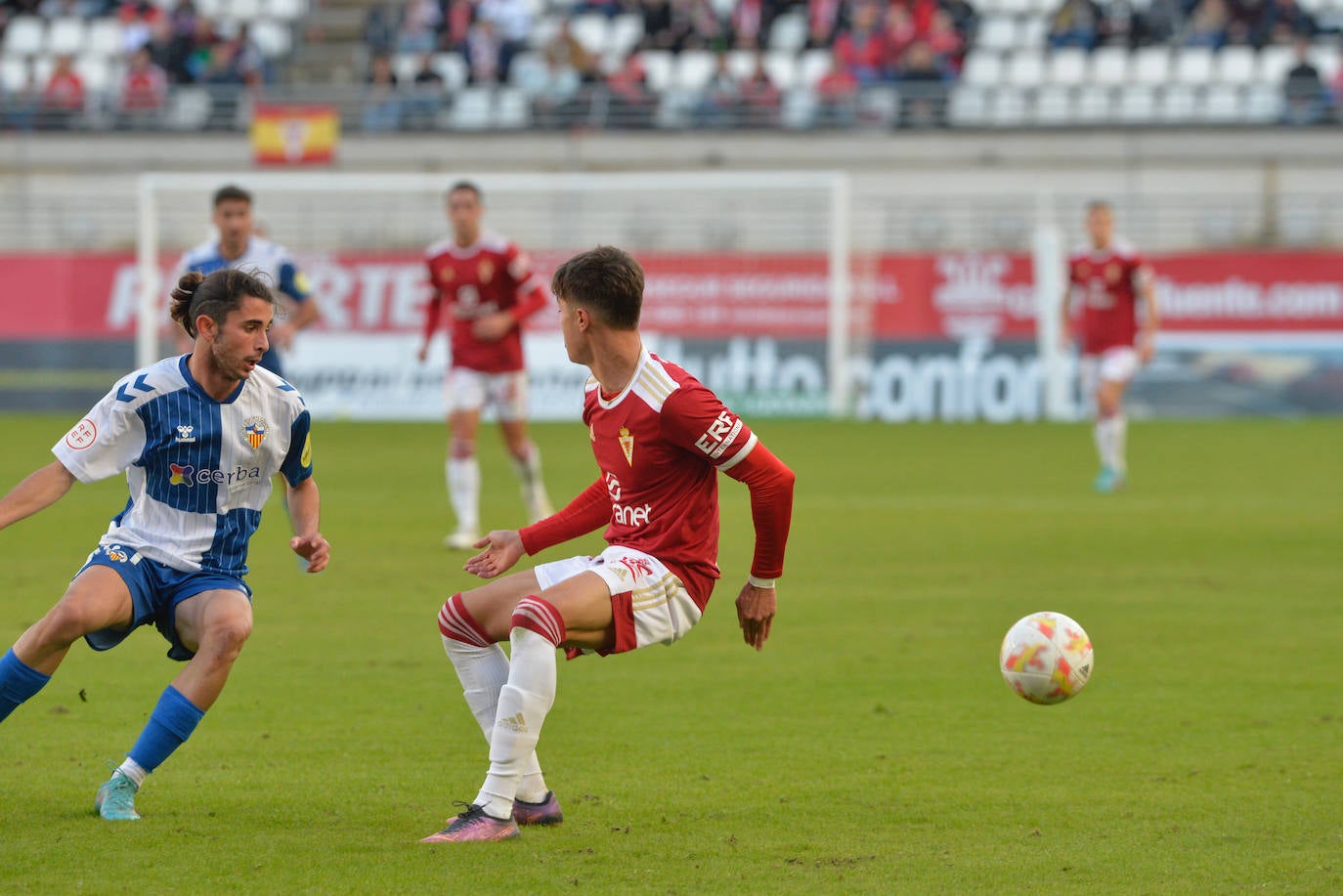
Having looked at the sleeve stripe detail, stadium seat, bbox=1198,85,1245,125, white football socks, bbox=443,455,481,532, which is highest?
stadium seat, bbox=1198,85,1245,125

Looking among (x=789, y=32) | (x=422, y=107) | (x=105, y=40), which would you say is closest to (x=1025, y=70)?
(x=789, y=32)

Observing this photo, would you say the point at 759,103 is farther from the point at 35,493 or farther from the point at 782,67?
the point at 35,493

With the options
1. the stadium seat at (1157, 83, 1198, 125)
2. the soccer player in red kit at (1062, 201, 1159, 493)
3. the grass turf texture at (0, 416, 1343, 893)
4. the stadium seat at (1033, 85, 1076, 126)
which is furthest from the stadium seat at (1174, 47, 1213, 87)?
the grass turf texture at (0, 416, 1343, 893)

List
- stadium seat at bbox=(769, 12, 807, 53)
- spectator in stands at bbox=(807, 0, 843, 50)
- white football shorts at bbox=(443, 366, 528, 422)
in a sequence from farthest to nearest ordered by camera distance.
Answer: stadium seat at bbox=(769, 12, 807, 53) → spectator in stands at bbox=(807, 0, 843, 50) → white football shorts at bbox=(443, 366, 528, 422)

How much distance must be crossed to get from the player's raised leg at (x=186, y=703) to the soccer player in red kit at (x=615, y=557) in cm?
63

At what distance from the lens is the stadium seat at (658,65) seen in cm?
2972

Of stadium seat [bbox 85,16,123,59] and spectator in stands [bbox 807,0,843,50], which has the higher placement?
spectator in stands [bbox 807,0,843,50]

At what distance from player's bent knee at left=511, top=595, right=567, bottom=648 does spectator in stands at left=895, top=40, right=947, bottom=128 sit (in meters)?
23.9

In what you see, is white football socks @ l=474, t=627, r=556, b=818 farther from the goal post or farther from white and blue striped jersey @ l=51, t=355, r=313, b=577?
the goal post

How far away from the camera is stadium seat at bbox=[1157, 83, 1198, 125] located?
27797 millimetres

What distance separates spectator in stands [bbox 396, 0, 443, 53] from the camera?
99.7 feet

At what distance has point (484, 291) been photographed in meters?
12.2

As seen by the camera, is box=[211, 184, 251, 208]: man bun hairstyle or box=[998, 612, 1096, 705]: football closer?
box=[998, 612, 1096, 705]: football

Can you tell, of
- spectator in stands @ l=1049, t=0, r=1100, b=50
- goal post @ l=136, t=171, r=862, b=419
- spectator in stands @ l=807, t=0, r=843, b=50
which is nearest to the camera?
goal post @ l=136, t=171, r=862, b=419
